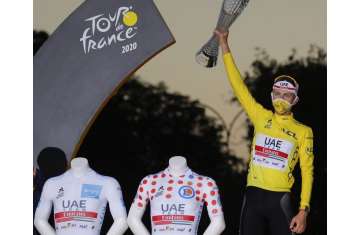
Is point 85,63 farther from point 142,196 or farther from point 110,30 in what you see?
point 142,196

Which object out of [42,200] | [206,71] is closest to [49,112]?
[42,200]

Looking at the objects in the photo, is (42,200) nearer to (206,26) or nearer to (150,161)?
(150,161)

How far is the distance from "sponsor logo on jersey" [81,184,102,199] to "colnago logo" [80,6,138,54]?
3.65 feet

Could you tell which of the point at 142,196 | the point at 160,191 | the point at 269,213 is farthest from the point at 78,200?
the point at 269,213

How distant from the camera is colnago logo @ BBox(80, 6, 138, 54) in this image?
7867 mm

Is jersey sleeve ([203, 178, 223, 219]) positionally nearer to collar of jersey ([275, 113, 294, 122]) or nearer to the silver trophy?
collar of jersey ([275, 113, 294, 122])

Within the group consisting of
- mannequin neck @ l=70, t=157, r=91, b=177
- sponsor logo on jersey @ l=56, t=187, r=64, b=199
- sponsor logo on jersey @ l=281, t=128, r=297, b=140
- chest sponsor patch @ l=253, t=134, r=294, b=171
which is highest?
sponsor logo on jersey @ l=281, t=128, r=297, b=140

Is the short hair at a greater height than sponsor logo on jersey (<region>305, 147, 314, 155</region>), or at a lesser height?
greater

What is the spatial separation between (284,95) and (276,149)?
0.39 m

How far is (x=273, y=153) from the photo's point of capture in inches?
286

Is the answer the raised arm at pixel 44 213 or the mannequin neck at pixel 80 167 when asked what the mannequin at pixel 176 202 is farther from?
the raised arm at pixel 44 213

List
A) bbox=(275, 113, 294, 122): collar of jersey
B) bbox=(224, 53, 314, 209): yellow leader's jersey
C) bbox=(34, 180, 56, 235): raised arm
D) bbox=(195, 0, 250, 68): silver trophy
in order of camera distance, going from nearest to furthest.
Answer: bbox=(224, 53, 314, 209): yellow leader's jersey
bbox=(275, 113, 294, 122): collar of jersey
bbox=(34, 180, 56, 235): raised arm
bbox=(195, 0, 250, 68): silver trophy

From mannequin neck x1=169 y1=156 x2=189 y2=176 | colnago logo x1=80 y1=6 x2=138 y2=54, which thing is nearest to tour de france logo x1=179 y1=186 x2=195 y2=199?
mannequin neck x1=169 y1=156 x2=189 y2=176

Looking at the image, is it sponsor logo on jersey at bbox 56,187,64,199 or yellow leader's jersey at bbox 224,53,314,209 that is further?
sponsor logo on jersey at bbox 56,187,64,199
